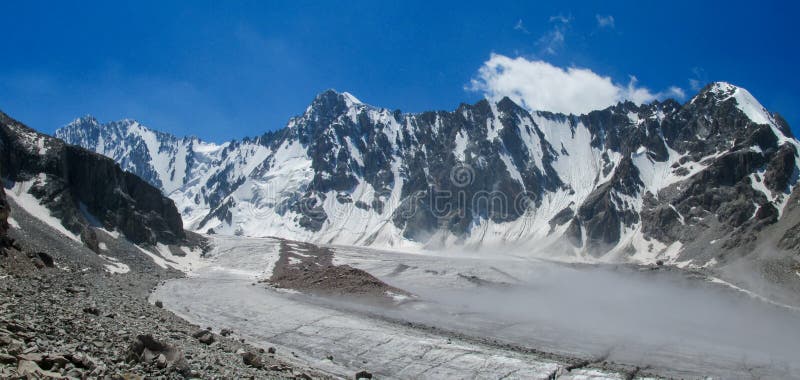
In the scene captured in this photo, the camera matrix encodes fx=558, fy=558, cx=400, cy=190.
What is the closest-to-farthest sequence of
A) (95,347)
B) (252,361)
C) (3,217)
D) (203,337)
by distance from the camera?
(95,347)
(252,361)
(203,337)
(3,217)

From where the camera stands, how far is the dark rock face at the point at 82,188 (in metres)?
95.9

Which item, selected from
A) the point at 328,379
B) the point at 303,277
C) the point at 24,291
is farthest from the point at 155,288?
the point at 328,379

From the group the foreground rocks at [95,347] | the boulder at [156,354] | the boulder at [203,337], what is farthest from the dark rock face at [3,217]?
the boulder at [156,354]

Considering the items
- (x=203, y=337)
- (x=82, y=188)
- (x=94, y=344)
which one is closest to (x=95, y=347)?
(x=94, y=344)

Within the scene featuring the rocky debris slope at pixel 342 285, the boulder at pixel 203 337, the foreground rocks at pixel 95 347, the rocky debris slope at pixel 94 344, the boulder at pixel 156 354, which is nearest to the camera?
the foreground rocks at pixel 95 347

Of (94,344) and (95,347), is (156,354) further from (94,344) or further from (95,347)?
(94,344)

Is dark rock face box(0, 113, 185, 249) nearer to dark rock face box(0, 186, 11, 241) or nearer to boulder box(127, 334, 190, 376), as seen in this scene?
dark rock face box(0, 186, 11, 241)

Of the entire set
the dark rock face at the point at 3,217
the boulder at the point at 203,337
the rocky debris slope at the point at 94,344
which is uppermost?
the dark rock face at the point at 3,217

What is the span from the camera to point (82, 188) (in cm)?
11369

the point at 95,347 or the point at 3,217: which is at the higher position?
the point at 3,217

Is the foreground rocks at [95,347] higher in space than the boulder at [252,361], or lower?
higher

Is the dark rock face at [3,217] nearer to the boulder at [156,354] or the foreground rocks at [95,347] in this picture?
the foreground rocks at [95,347]

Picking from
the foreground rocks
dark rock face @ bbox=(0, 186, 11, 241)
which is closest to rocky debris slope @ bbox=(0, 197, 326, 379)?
the foreground rocks

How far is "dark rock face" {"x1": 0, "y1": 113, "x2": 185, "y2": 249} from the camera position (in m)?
95.9
